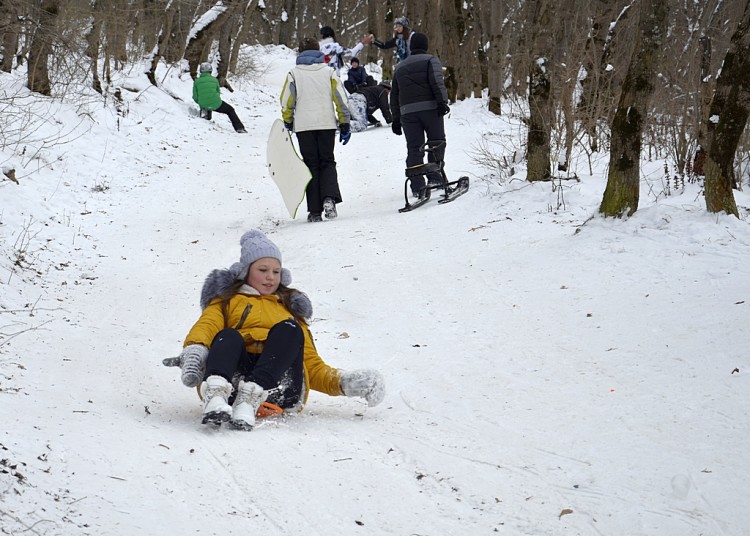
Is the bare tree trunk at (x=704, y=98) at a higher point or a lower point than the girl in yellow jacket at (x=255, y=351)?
higher

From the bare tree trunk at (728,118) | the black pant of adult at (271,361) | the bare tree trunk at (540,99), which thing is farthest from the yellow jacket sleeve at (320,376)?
the bare tree trunk at (540,99)

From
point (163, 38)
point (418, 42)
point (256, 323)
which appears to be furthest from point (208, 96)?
point (256, 323)

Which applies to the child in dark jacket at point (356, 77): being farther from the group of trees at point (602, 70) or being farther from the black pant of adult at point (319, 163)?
the black pant of adult at point (319, 163)

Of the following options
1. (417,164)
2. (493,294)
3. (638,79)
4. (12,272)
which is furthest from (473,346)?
(417,164)

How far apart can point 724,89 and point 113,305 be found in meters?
5.11

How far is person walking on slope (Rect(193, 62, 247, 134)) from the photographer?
1605cm

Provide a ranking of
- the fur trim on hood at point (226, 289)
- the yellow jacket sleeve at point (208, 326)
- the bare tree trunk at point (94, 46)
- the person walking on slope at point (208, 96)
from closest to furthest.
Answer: the yellow jacket sleeve at point (208, 326), the fur trim on hood at point (226, 289), the bare tree trunk at point (94, 46), the person walking on slope at point (208, 96)

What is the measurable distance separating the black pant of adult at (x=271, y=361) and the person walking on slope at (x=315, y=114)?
4.98 metres

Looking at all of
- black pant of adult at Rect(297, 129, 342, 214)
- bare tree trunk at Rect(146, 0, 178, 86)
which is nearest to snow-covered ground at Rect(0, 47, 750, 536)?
black pant of adult at Rect(297, 129, 342, 214)

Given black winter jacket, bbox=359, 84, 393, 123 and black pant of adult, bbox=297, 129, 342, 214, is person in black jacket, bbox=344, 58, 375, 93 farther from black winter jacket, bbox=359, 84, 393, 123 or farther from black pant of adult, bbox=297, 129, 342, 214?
black pant of adult, bbox=297, 129, 342, 214

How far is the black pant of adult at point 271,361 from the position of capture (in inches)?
157

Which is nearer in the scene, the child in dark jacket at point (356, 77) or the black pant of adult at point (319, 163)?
the black pant of adult at point (319, 163)

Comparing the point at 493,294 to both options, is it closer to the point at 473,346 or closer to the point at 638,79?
the point at 473,346

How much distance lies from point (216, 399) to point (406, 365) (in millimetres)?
1636
